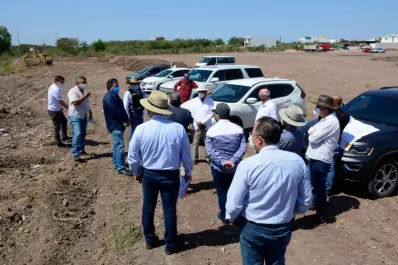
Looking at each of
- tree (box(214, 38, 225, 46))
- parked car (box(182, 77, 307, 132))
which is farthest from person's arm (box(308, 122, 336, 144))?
tree (box(214, 38, 225, 46))

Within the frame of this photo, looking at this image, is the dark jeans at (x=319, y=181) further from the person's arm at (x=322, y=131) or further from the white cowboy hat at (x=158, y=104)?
the white cowboy hat at (x=158, y=104)

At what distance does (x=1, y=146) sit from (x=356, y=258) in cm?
896

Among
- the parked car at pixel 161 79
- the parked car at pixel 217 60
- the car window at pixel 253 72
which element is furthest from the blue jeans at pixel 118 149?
the parked car at pixel 217 60

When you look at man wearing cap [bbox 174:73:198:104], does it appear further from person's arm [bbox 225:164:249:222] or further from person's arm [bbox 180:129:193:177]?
person's arm [bbox 225:164:249:222]

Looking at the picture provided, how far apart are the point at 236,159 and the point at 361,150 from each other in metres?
2.51

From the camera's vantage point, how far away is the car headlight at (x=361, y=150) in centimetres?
616

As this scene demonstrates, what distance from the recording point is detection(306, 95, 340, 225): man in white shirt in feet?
17.1

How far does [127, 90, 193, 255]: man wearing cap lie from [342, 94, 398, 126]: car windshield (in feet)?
13.8

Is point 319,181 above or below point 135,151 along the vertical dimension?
below

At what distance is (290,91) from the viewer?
442 inches

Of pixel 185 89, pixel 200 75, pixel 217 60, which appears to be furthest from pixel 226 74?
pixel 217 60

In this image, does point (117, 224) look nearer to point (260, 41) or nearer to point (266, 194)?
point (266, 194)

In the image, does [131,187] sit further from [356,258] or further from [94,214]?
[356,258]

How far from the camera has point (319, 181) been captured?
534 centimetres
